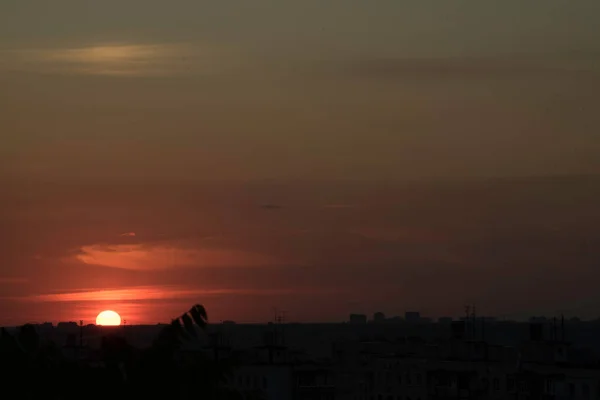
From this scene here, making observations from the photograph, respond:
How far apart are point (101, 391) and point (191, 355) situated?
7.72 ft

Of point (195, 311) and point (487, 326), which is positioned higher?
point (487, 326)

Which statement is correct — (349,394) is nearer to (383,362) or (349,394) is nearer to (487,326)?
(383,362)

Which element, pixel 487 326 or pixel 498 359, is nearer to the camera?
pixel 498 359

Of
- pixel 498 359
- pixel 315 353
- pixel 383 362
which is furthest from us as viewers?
pixel 315 353

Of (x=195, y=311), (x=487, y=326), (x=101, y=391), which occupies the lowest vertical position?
(x=101, y=391)

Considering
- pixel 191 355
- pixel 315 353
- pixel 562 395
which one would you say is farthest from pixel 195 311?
pixel 315 353

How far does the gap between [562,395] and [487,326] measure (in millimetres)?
107802

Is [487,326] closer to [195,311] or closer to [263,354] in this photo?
[263,354]

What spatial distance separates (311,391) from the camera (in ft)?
290

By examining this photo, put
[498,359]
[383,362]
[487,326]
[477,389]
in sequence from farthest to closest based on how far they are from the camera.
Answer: [487,326], [383,362], [498,359], [477,389]

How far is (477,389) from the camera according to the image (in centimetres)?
8056

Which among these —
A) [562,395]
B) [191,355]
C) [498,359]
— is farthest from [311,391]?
[191,355]

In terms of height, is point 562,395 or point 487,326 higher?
point 487,326

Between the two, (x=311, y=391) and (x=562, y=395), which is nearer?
(x=562, y=395)
